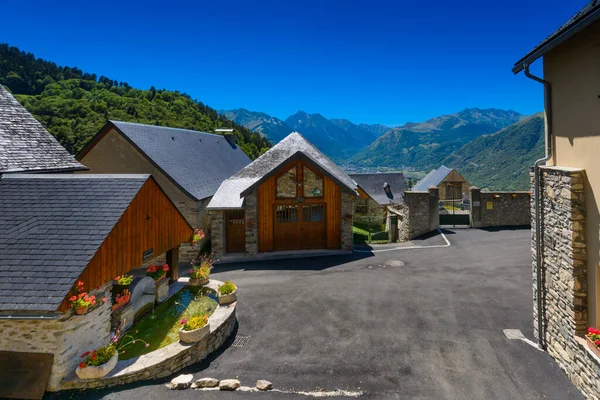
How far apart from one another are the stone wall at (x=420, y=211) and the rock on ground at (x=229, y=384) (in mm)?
16164

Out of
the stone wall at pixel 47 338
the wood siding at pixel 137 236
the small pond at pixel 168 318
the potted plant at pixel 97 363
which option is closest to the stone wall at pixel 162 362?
the potted plant at pixel 97 363

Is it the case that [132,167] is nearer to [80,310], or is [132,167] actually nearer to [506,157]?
[80,310]

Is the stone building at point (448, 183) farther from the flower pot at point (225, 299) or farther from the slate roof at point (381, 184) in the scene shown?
the flower pot at point (225, 299)

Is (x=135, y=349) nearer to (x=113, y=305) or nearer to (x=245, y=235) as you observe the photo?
(x=113, y=305)

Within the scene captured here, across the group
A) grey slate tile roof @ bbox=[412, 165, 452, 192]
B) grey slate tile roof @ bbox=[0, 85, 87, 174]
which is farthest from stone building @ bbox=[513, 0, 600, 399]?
grey slate tile roof @ bbox=[412, 165, 452, 192]

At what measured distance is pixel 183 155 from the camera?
2162cm

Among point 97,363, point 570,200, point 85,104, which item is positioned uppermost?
point 85,104

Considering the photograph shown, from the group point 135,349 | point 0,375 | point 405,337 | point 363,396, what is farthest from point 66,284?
point 405,337

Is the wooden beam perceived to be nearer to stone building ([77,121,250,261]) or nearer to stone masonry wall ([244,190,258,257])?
stone masonry wall ([244,190,258,257])

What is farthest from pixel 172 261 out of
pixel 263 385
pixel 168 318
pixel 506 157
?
pixel 506 157

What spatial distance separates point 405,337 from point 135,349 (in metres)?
6.58

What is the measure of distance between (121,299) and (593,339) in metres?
9.90

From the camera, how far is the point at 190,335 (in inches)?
289

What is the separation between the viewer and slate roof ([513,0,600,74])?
520cm
